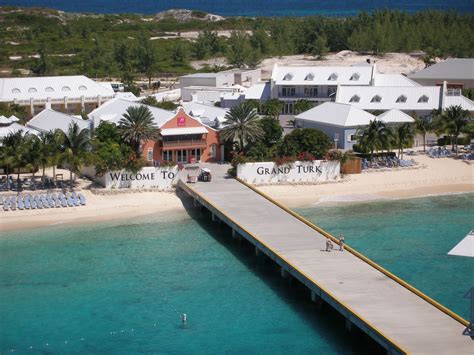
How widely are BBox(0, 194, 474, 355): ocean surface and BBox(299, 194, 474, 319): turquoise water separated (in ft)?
0.21

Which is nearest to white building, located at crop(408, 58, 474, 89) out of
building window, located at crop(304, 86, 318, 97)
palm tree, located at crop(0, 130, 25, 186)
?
building window, located at crop(304, 86, 318, 97)

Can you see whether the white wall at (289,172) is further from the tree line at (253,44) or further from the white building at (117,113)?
the tree line at (253,44)

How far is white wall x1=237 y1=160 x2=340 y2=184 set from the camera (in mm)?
64375

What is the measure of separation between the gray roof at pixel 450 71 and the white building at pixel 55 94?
35118mm

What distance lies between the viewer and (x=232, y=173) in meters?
64.6

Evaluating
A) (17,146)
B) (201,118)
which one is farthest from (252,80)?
(17,146)

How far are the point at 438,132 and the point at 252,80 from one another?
38897 millimetres

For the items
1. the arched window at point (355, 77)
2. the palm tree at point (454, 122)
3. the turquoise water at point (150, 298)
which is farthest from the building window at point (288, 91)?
the turquoise water at point (150, 298)

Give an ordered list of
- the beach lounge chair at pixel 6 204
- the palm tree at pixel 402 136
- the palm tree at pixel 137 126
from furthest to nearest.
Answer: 1. the palm tree at pixel 402 136
2. the palm tree at pixel 137 126
3. the beach lounge chair at pixel 6 204

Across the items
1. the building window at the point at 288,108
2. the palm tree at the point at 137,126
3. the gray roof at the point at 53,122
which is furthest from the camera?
the building window at the point at 288,108

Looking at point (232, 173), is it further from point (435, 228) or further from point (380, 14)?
point (380, 14)

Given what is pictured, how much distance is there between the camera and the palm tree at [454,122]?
71812 millimetres

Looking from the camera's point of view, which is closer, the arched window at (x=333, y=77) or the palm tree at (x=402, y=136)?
the palm tree at (x=402, y=136)

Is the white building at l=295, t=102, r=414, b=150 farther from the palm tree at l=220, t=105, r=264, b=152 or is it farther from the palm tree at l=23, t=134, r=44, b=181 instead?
the palm tree at l=23, t=134, r=44, b=181
